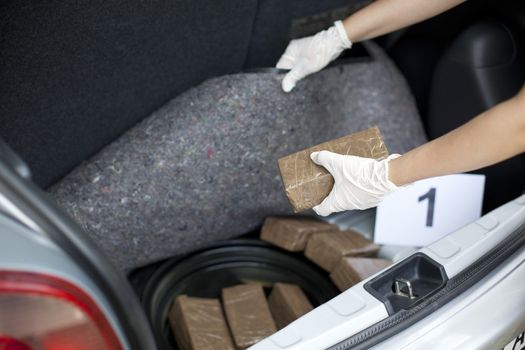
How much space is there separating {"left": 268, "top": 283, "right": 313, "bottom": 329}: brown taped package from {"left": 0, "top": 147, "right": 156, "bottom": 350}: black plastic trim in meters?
0.61

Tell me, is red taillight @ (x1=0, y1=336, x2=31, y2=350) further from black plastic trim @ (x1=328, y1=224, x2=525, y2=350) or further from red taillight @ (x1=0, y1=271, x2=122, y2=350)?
black plastic trim @ (x1=328, y1=224, x2=525, y2=350)

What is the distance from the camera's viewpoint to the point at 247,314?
4.05 ft

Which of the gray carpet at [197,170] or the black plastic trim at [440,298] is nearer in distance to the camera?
the black plastic trim at [440,298]

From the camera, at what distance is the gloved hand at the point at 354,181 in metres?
1.08

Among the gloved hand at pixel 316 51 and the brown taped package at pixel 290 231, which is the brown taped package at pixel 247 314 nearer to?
the brown taped package at pixel 290 231

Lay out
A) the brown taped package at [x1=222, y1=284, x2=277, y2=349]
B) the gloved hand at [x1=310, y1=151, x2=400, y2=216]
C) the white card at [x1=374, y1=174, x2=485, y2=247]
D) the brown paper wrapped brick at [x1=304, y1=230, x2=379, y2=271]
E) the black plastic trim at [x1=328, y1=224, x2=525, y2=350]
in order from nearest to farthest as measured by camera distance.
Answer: the black plastic trim at [x1=328, y1=224, x2=525, y2=350], the gloved hand at [x1=310, y1=151, x2=400, y2=216], the brown taped package at [x1=222, y1=284, x2=277, y2=349], the brown paper wrapped brick at [x1=304, y1=230, x2=379, y2=271], the white card at [x1=374, y1=174, x2=485, y2=247]

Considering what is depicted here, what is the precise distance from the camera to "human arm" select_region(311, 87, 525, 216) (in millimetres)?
915

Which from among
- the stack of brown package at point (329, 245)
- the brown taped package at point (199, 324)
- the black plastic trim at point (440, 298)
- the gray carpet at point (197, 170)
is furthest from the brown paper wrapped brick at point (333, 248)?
the black plastic trim at point (440, 298)

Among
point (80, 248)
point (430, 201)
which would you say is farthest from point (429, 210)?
point (80, 248)

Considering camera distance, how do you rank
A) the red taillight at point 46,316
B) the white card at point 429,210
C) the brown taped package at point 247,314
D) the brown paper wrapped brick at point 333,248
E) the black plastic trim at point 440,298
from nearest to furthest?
the red taillight at point 46,316, the black plastic trim at point 440,298, the brown taped package at point 247,314, the brown paper wrapped brick at point 333,248, the white card at point 429,210

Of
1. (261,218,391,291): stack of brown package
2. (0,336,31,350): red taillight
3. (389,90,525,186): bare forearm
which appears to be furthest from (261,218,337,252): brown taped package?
(0,336,31,350): red taillight

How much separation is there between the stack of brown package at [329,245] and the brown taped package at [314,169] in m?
0.17

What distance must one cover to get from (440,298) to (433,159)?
23 cm

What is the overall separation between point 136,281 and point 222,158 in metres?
0.33
